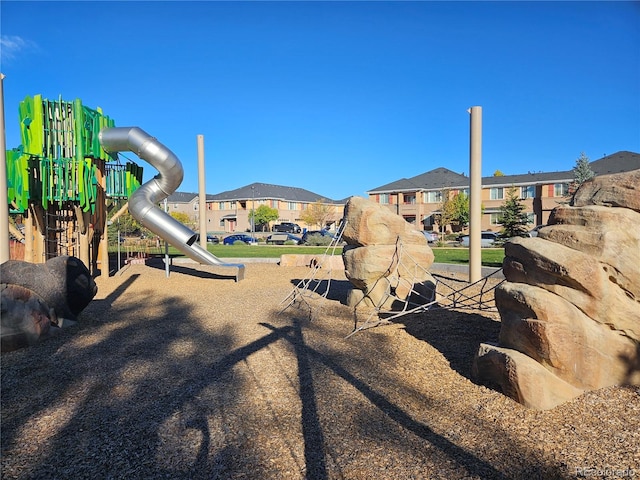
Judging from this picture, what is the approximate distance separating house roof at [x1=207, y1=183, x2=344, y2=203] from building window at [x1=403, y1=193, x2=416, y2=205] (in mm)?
16238

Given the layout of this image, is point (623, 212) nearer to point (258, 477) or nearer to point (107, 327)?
point (258, 477)

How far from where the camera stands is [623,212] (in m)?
5.03

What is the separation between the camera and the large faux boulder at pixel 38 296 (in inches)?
260

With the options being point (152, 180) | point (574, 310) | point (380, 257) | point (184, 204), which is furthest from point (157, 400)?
point (184, 204)

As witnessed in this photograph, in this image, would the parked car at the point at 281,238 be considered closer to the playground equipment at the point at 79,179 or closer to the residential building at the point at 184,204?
the playground equipment at the point at 79,179

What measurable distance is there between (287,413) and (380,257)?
5070 millimetres

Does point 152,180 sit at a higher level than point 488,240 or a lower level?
higher

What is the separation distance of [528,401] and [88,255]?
513 inches

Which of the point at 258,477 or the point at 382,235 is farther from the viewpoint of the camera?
the point at 382,235

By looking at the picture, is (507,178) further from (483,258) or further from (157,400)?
(157,400)

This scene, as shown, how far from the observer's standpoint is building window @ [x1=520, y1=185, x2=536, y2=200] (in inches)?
1698

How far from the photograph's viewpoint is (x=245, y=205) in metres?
65.9

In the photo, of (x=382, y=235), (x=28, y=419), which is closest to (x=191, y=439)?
(x=28, y=419)

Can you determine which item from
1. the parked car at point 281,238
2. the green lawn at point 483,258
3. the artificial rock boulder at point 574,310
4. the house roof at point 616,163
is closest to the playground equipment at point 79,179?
the green lawn at point 483,258
